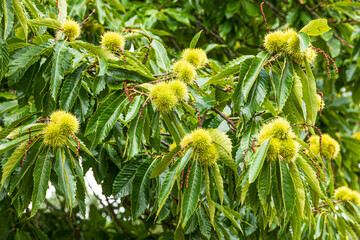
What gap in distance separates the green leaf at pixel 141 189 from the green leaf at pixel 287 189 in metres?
0.68

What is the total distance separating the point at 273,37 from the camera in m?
1.65

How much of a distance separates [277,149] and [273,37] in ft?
1.54

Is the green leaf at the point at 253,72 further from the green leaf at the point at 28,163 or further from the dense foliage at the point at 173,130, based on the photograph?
the green leaf at the point at 28,163

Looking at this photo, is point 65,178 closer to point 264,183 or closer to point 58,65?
point 58,65

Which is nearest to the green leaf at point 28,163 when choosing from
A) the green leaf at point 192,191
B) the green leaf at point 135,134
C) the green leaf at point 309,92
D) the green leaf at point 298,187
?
the green leaf at point 135,134

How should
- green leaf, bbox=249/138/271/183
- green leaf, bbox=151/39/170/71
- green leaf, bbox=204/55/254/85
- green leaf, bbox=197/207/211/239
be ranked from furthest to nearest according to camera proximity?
1. green leaf, bbox=151/39/170/71
2. green leaf, bbox=197/207/211/239
3. green leaf, bbox=204/55/254/85
4. green leaf, bbox=249/138/271/183

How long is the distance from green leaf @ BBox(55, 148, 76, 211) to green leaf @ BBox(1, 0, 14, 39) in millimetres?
491

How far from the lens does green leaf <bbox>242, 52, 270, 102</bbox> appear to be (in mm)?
1566

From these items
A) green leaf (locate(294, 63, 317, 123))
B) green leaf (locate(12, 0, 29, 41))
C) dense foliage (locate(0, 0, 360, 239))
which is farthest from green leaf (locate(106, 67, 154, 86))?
green leaf (locate(294, 63, 317, 123))

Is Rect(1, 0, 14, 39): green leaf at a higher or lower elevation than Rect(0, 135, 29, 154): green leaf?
higher

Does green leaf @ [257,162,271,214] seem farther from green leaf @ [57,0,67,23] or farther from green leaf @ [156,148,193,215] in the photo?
green leaf @ [57,0,67,23]

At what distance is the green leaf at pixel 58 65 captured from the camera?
162 centimetres

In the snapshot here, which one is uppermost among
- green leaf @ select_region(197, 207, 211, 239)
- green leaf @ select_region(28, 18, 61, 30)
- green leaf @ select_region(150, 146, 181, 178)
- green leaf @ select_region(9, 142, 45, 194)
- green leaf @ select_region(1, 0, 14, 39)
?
green leaf @ select_region(1, 0, 14, 39)

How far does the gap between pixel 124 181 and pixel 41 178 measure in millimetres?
589
